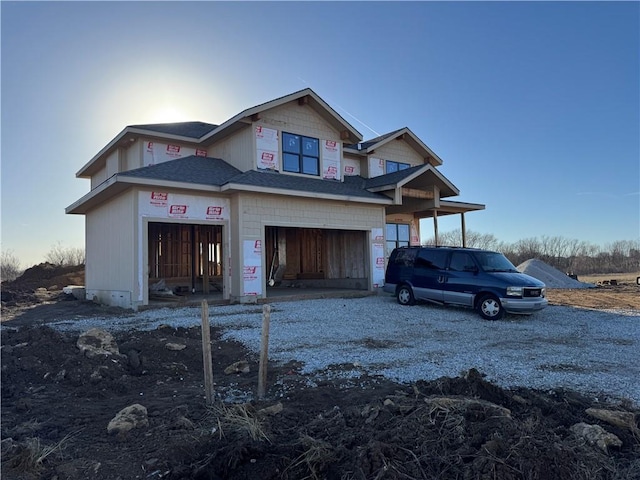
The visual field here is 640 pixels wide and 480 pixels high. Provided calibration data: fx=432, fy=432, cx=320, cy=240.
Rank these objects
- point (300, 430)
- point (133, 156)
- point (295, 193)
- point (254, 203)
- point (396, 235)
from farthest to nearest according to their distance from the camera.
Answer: point (396, 235)
point (133, 156)
point (295, 193)
point (254, 203)
point (300, 430)

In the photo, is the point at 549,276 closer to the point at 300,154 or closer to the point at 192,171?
the point at 300,154

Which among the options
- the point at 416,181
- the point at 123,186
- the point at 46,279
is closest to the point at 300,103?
the point at 416,181

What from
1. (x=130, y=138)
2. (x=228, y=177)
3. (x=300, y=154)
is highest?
(x=130, y=138)

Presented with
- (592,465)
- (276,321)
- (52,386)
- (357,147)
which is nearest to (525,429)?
(592,465)

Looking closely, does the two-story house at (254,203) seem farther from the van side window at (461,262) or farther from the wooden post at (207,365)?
the wooden post at (207,365)

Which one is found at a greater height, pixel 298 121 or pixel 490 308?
pixel 298 121

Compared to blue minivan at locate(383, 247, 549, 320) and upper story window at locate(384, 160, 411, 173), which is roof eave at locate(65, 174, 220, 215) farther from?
upper story window at locate(384, 160, 411, 173)

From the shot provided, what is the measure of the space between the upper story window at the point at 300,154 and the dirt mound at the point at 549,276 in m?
15.5

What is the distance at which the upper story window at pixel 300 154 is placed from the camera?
663 inches

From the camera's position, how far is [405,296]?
45.5ft

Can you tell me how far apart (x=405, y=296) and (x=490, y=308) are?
3135 mm

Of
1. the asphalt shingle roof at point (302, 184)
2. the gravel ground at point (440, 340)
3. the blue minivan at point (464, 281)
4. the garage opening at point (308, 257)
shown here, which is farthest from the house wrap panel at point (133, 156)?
the blue minivan at point (464, 281)

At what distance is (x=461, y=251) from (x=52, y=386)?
406 inches

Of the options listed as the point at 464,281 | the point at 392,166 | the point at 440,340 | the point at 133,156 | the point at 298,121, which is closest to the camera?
the point at 440,340
